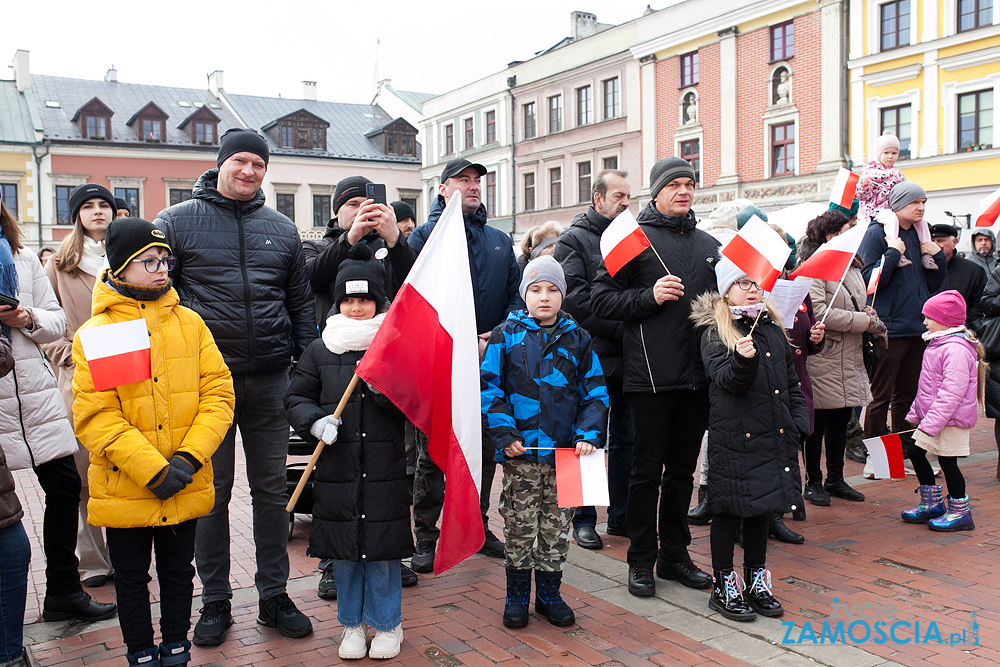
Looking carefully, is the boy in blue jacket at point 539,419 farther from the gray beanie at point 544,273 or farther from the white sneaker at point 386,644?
the white sneaker at point 386,644

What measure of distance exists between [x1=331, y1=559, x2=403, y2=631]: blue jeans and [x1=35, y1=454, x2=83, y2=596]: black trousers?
1.51 metres

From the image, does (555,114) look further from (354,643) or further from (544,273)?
(354,643)

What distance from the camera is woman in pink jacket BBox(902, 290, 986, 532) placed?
5516 millimetres

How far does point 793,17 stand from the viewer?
90.7ft

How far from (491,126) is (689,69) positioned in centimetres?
1237

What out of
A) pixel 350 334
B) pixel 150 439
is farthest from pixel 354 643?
pixel 350 334

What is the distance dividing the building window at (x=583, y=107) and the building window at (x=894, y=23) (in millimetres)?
12938

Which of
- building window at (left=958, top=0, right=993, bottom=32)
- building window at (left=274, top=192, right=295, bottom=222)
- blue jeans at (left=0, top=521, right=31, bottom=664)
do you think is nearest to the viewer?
blue jeans at (left=0, top=521, right=31, bottom=664)

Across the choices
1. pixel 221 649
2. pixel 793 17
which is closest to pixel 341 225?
pixel 221 649

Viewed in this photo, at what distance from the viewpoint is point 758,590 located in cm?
422

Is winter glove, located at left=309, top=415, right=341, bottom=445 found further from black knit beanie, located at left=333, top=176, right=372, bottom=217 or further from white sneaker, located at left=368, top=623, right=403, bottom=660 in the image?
black knit beanie, located at left=333, top=176, right=372, bottom=217

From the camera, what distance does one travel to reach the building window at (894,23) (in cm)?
2470

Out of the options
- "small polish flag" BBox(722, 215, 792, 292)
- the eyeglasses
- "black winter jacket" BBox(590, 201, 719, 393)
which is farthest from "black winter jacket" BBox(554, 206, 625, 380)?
the eyeglasses

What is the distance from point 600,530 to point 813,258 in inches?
90.7
